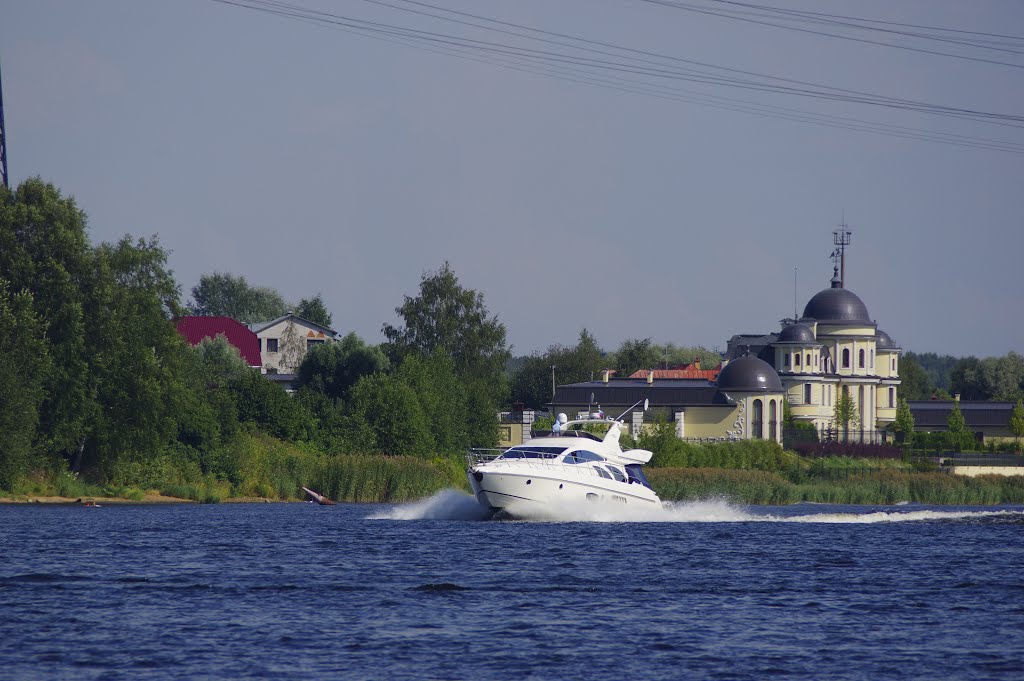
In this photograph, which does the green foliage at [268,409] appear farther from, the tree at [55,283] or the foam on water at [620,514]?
the foam on water at [620,514]

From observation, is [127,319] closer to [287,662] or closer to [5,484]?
[5,484]

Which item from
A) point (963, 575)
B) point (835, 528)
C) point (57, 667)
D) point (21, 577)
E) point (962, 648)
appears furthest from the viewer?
point (835, 528)

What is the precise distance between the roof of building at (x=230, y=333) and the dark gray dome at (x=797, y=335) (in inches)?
2096

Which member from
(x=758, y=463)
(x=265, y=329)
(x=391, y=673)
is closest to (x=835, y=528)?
(x=391, y=673)

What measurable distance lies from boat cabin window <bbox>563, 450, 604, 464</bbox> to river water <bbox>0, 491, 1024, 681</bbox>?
3098mm

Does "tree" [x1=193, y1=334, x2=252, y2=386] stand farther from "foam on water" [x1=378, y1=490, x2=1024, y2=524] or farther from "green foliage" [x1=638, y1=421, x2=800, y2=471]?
"foam on water" [x1=378, y1=490, x2=1024, y2=524]

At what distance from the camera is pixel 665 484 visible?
84438 mm

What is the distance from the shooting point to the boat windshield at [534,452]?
5934 centimetres

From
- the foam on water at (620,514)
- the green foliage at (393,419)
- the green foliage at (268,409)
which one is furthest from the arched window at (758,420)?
the foam on water at (620,514)

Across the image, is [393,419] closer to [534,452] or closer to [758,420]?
[534,452]

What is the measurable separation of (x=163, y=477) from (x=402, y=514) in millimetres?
18960

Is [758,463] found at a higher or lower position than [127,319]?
lower

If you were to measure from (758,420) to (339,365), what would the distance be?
4012cm

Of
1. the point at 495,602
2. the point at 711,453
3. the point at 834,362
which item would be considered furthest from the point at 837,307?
the point at 495,602
